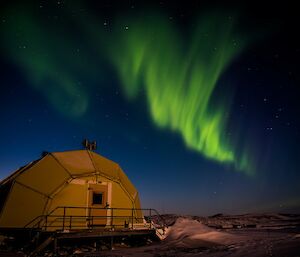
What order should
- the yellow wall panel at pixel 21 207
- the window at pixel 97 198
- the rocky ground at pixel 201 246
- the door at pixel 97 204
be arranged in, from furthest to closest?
the window at pixel 97 198 → the door at pixel 97 204 → the yellow wall panel at pixel 21 207 → the rocky ground at pixel 201 246

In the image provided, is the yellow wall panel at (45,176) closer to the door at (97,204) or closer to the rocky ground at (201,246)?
the door at (97,204)

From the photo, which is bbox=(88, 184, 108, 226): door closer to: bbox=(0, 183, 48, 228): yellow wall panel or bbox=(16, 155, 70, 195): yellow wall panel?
bbox=(16, 155, 70, 195): yellow wall panel

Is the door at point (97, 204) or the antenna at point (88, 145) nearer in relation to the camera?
the door at point (97, 204)

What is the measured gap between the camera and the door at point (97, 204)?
17.1 metres

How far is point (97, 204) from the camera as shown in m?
17.5

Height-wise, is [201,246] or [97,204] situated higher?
[97,204]

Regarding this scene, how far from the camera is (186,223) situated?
69.5 feet

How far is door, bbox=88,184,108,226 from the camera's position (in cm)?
1712

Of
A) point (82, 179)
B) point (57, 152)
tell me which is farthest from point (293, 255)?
point (57, 152)

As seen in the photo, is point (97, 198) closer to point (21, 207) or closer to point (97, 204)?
point (97, 204)

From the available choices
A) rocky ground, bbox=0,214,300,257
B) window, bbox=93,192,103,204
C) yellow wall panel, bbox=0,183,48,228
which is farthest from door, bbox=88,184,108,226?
yellow wall panel, bbox=0,183,48,228

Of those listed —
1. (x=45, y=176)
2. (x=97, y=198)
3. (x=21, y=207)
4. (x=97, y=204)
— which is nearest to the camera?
(x=21, y=207)

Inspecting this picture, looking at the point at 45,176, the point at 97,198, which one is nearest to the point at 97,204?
the point at 97,198

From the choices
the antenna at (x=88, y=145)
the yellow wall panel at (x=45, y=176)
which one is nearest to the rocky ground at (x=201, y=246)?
the yellow wall panel at (x=45, y=176)
